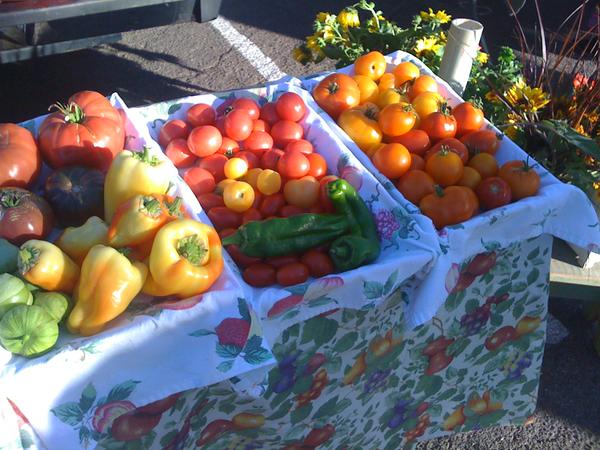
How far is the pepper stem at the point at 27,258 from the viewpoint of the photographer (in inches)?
50.5

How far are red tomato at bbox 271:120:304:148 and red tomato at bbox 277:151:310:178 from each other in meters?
0.17

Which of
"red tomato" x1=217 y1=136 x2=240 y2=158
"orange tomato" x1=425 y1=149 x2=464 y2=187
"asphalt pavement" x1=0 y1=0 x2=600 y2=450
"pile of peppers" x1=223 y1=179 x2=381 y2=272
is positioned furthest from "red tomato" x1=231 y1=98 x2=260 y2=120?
"asphalt pavement" x1=0 y1=0 x2=600 y2=450

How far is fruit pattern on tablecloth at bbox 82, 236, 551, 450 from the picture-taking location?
156 centimetres

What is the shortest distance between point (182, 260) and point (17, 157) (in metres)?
0.66

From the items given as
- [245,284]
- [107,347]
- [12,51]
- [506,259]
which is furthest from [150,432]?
[12,51]

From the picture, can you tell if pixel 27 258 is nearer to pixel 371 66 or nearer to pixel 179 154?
pixel 179 154

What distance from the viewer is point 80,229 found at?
1.44m

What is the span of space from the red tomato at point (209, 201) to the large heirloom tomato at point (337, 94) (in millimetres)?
568

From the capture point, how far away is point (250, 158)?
1864 mm

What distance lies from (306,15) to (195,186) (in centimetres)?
367

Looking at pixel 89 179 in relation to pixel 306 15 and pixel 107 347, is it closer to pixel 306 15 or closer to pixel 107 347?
pixel 107 347

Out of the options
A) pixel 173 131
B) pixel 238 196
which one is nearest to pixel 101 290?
pixel 238 196

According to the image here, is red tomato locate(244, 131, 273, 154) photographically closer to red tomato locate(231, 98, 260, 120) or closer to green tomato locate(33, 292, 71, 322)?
red tomato locate(231, 98, 260, 120)

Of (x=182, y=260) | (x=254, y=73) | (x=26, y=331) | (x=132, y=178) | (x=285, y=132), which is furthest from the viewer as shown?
(x=254, y=73)
